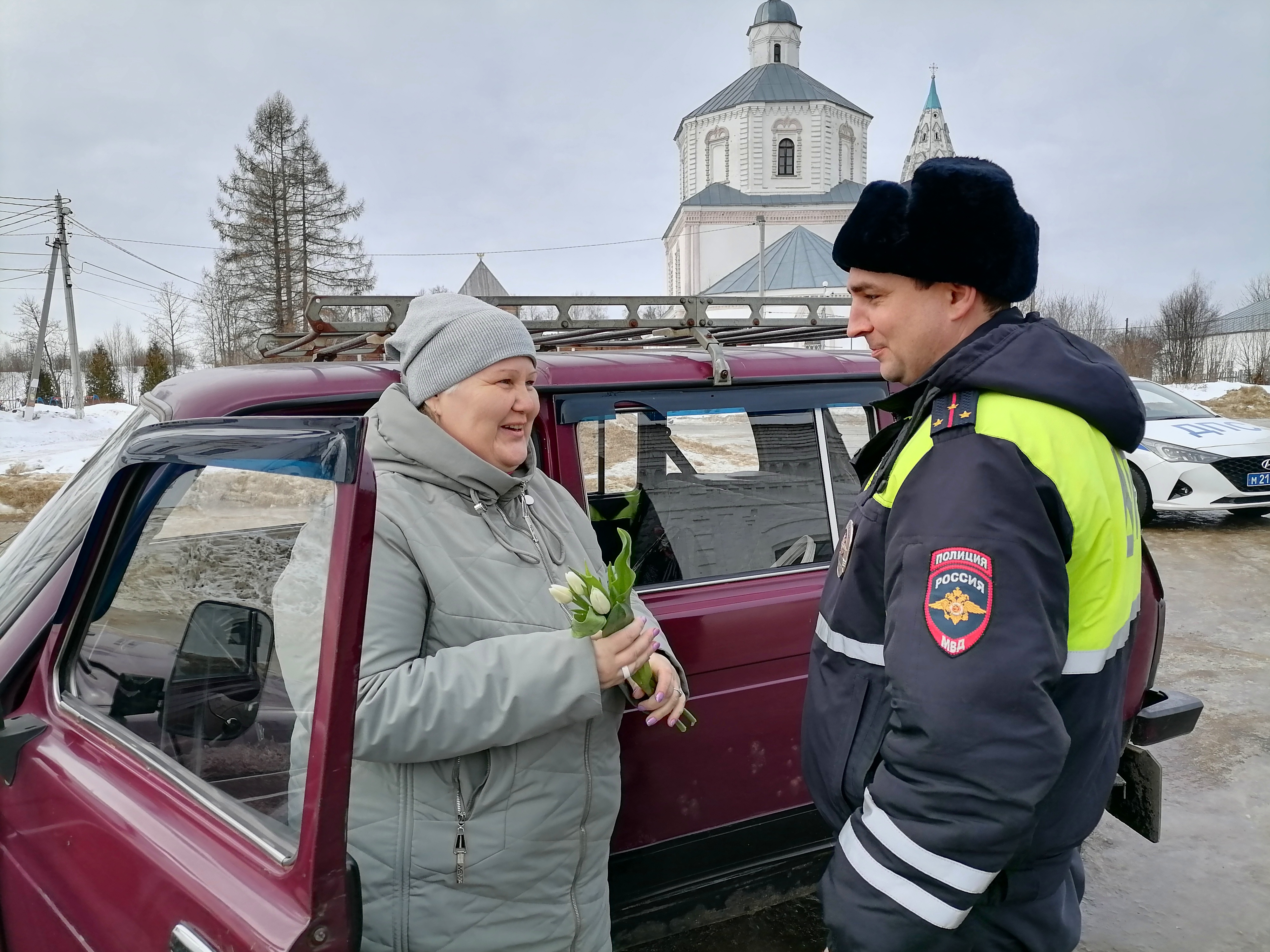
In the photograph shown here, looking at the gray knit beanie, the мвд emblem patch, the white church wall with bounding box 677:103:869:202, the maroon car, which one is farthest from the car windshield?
the white church wall with bounding box 677:103:869:202

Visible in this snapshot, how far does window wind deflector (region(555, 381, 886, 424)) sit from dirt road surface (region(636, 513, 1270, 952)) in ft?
6.10

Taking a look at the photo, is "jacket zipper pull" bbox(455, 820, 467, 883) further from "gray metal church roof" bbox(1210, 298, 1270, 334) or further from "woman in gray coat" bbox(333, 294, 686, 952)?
"gray metal church roof" bbox(1210, 298, 1270, 334)

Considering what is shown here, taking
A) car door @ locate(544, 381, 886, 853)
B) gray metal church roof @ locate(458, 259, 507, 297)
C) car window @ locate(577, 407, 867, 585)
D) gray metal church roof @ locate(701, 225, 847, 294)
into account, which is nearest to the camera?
car door @ locate(544, 381, 886, 853)

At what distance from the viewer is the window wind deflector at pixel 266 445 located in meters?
1.18

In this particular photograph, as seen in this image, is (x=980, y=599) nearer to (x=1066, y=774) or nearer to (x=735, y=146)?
(x=1066, y=774)

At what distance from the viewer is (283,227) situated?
32.6m

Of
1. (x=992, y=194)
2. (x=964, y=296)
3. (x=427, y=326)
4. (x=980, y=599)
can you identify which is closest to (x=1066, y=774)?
(x=980, y=599)

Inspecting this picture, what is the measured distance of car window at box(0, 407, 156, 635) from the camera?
6.60 ft

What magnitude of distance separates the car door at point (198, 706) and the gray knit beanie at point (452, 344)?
44 centimetres

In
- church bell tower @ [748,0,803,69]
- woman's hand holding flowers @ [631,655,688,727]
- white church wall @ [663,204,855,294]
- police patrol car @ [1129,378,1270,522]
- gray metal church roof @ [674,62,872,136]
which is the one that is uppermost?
church bell tower @ [748,0,803,69]

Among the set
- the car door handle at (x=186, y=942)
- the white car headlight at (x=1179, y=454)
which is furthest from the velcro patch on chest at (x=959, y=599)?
the white car headlight at (x=1179, y=454)

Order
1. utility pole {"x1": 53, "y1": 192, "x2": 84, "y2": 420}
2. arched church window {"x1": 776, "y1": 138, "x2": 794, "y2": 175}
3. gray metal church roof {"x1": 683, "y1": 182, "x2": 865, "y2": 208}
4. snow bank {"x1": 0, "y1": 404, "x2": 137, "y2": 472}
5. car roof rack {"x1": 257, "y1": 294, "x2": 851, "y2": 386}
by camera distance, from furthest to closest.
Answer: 1. arched church window {"x1": 776, "y1": 138, "x2": 794, "y2": 175}
2. gray metal church roof {"x1": 683, "y1": 182, "x2": 865, "y2": 208}
3. utility pole {"x1": 53, "y1": 192, "x2": 84, "y2": 420}
4. snow bank {"x1": 0, "y1": 404, "x2": 137, "y2": 472}
5. car roof rack {"x1": 257, "y1": 294, "x2": 851, "y2": 386}

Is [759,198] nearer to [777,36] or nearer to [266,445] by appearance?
[777,36]

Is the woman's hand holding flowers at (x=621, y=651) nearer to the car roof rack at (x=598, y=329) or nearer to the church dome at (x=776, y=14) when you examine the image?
the car roof rack at (x=598, y=329)
